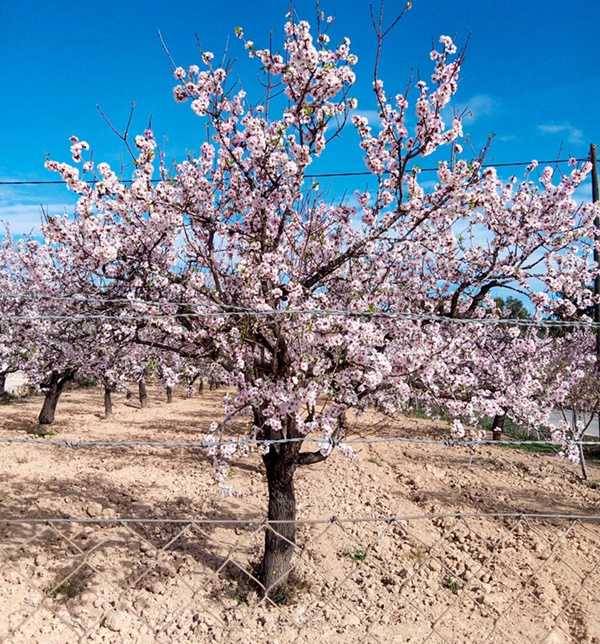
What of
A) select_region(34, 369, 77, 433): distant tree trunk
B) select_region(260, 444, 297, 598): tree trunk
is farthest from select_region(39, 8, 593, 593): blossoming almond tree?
select_region(34, 369, 77, 433): distant tree trunk

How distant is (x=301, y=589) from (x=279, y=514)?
884 mm

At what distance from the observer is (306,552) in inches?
236

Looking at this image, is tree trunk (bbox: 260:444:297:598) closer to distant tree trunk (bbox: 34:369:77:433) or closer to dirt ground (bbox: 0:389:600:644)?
dirt ground (bbox: 0:389:600:644)

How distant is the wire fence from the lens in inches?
185

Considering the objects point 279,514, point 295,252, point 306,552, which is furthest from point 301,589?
point 295,252

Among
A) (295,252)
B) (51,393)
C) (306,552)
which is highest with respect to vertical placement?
(295,252)

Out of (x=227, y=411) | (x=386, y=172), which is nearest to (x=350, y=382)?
(x=227, y=411)

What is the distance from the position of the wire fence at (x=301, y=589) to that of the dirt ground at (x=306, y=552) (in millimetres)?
21

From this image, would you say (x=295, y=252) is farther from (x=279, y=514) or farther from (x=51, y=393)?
(x=51, y=393)

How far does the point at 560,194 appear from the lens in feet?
19.1

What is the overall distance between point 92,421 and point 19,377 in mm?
24473

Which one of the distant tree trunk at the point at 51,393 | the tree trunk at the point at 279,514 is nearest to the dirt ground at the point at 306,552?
the tree trunk at the point at 279,514

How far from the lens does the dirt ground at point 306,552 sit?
4.73 metres

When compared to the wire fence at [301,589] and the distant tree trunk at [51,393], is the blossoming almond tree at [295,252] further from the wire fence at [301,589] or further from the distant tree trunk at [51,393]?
the distant tree trunk at [51,393]
